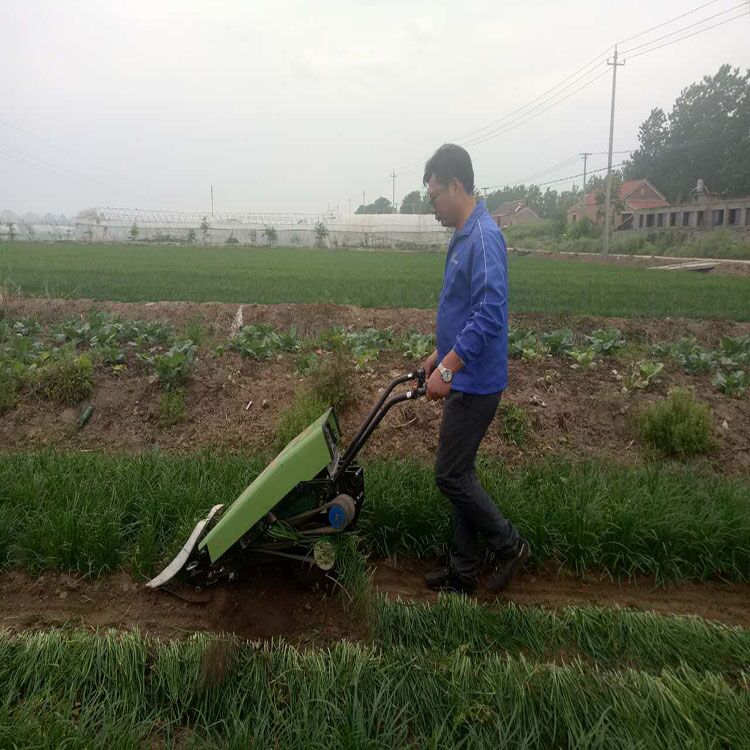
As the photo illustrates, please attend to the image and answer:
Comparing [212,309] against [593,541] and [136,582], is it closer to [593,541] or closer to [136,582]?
[136,582]

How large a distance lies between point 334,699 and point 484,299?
1940 millimetres

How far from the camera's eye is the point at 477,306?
3.12 meters

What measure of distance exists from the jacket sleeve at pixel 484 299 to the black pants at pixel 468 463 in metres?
0.32

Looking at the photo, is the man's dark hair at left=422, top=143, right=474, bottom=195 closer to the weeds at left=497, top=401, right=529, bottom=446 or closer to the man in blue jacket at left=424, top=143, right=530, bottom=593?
the man in blue jacket at left=424, top=143, right=530, bottom=593

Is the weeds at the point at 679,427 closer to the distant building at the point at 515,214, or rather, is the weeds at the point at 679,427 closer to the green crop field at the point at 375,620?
the green crop field at the point at 375,620

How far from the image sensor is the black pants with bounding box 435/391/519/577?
334cm

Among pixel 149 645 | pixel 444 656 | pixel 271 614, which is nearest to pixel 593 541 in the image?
pixel 444 656

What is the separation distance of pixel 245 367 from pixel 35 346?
8.43ft

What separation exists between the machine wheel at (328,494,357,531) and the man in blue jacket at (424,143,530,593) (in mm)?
569

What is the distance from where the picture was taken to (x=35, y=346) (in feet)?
23.6

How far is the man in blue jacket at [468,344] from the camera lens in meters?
3.12

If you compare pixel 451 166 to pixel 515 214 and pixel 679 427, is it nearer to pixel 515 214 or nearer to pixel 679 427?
pixel 679 427

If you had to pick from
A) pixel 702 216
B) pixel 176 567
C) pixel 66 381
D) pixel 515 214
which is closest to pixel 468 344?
pixel 176 567

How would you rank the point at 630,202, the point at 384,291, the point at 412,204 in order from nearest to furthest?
the point at 384,291 < the point at 630,202 < the point at 412,204
